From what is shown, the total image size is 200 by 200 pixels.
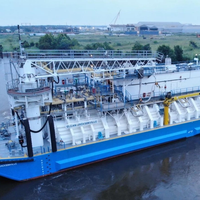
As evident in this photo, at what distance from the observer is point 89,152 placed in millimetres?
15719

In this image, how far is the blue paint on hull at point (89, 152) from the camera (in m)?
14.0

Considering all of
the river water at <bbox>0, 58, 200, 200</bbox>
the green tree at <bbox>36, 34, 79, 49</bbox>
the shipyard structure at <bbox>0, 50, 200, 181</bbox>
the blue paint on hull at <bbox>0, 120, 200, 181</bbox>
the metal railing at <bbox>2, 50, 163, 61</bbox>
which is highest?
the green tree at <bbox>36, 34, 79, 49</bbox>

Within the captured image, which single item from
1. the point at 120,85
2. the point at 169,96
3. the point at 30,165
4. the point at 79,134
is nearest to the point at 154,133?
the point at 169,96

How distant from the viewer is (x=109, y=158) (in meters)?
16.7

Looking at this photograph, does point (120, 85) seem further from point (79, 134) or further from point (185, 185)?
point (185, 185)

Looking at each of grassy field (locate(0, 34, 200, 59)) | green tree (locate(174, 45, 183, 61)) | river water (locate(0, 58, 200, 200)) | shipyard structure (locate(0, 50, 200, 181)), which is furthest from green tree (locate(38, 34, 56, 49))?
river water (locate(0, 58, 200, 200))

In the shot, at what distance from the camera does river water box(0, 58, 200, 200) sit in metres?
13.6

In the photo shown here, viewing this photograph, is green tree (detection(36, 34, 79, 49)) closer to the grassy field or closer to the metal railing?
the grassy field

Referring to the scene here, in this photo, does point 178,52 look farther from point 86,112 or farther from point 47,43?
point 86,112

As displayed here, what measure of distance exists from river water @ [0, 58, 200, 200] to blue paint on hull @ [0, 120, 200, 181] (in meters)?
0.59

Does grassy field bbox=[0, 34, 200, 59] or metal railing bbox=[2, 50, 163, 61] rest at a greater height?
grassy field bbox=[0, 34, 200, 59]

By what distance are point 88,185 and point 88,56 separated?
327 inches

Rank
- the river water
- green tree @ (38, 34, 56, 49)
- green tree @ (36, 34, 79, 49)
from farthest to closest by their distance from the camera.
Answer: green tree @ (36, 34, 79, 49) < green tree @ (38, 34, 56, 49) < the river water

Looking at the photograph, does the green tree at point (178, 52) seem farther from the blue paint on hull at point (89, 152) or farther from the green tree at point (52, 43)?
the blue paint on hull at point (89, 152)
